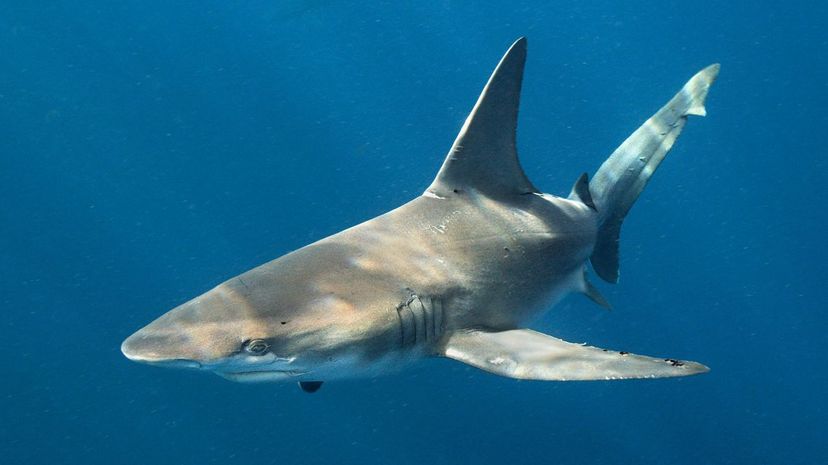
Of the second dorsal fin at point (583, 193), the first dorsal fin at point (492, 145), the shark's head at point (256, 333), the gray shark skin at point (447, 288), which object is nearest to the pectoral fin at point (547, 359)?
the gray shark skin at point (447, 288)

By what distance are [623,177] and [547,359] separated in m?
2.99

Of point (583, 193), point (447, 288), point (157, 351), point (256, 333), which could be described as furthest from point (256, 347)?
point (583, 193)

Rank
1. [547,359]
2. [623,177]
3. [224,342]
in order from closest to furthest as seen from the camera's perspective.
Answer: [224,342]
[547,359]
[623,177]

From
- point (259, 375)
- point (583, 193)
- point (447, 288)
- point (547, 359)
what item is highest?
point (583, 193)

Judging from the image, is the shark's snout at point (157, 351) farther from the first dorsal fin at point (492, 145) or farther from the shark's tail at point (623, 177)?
the shark's tail at point (623, 177)

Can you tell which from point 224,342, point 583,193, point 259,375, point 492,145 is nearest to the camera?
point 224,342

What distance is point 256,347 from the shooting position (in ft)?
9.92

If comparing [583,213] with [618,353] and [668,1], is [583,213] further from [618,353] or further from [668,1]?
[668,1]

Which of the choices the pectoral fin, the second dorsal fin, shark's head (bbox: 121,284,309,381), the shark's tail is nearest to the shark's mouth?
shark's head (bbox: 121,284,309,381)

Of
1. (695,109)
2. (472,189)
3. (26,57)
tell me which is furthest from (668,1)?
(472,189)

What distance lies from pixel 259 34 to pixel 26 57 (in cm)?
953

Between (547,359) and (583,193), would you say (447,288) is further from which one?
(583,193)

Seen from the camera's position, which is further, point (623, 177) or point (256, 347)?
point (623, 177)

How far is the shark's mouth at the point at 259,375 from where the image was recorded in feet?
10.3
